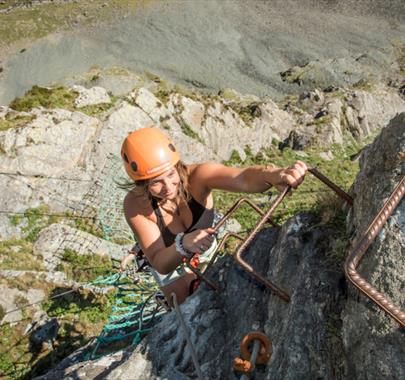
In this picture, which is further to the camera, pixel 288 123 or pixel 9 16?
pixel 9 16

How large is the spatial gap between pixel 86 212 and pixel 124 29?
151 feet

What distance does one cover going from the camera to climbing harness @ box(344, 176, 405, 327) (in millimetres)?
2607

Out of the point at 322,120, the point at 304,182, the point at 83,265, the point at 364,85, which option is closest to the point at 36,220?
the point at 83,265

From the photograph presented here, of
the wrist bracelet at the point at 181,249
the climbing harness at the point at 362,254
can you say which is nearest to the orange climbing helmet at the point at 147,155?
the wrist bracelet at the point at 181,249

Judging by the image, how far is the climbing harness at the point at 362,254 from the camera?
8.55ft

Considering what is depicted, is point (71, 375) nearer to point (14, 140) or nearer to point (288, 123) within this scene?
point (14, 140)

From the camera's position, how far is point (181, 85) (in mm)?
45531

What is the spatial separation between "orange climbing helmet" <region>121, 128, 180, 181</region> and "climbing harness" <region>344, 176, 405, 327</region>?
2.95 metres

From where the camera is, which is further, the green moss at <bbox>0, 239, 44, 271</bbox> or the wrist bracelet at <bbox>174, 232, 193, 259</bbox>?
the green moss at <bbox>0, 239, 44, 271</bbox>

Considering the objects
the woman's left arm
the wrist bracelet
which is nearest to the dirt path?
the woman's left arm

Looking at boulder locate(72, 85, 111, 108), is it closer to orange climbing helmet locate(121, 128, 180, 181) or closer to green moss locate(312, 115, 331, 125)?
green moss locate(312, 115, 331, 125)

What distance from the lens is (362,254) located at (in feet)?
9.65

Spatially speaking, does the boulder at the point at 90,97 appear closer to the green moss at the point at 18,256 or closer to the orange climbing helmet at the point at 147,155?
the green moss at the point at 18,256

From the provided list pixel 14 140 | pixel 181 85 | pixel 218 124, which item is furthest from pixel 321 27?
pixel 14 140
